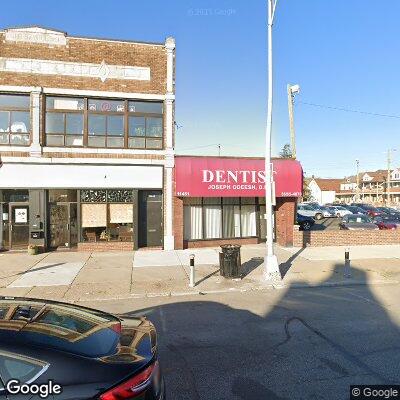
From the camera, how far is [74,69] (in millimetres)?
15227

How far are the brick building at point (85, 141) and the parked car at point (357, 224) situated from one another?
1069 cm

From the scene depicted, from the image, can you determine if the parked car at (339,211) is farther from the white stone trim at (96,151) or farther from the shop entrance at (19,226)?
the shop entrance at (19,226)

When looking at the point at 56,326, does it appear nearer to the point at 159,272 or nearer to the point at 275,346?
the point at 275,346

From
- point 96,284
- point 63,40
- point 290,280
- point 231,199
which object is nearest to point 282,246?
point 231,199

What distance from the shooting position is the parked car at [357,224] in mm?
19184

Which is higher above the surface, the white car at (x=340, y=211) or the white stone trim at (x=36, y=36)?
the white stone trim at (x=36, y=36)

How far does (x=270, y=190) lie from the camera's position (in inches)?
410

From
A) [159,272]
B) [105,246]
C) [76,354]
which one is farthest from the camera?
[105,246]

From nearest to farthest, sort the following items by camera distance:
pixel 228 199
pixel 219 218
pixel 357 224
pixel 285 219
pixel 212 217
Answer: pixel 285 219 → pixel 212 217 → pixel 219 218 → pixel 228 199 → pixel 357 224

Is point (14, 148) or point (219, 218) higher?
point (14, 148)

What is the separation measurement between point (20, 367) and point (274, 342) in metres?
4.26

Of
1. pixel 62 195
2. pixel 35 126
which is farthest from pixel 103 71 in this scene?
pixel 62 195
